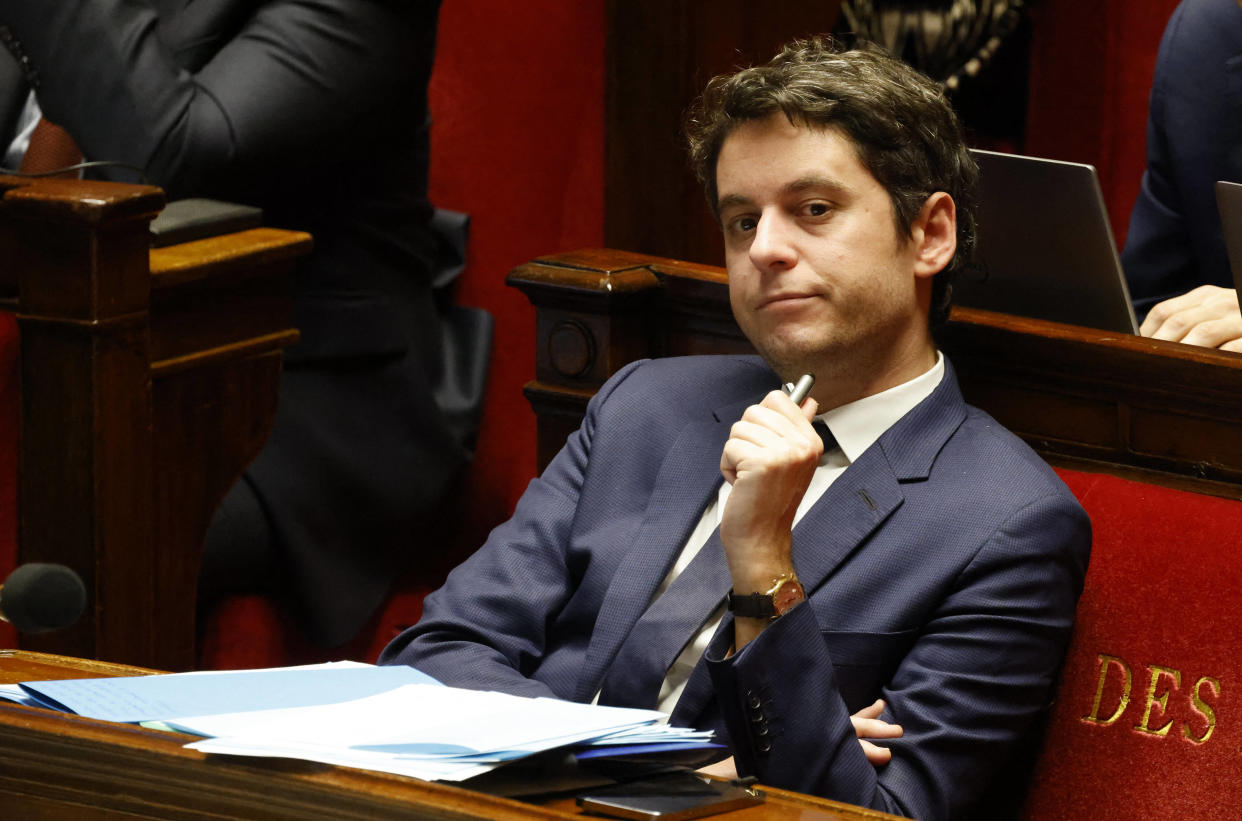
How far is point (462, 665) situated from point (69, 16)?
133cm

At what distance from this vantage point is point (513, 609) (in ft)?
4.94

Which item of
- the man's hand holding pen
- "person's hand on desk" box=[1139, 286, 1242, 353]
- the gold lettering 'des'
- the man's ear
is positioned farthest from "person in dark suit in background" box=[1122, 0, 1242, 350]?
the man's hand holding pen

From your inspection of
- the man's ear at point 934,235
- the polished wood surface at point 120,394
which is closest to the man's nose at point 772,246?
the man's ear at point 934,235

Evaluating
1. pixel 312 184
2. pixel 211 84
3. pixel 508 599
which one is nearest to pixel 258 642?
pixel 312 184

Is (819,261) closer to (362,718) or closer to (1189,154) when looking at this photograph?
(362,718)

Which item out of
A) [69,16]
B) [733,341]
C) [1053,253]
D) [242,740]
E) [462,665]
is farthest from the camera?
[69,16]

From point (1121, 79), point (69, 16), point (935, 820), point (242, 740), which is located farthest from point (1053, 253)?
point (1121, 79)

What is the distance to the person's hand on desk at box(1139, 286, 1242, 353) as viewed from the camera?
5.39 ft

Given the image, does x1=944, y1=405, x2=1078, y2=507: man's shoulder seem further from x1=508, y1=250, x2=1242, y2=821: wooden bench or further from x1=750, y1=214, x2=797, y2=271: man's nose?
x1=750, y1=214, x2=797, y2=271: man's nose

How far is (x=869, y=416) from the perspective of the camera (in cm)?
146

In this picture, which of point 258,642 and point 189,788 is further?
point 258,642

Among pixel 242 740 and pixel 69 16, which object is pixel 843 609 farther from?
pixel 69 16

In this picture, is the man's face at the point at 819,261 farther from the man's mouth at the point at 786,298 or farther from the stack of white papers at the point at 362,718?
the stack of white papers at the point at 362,718

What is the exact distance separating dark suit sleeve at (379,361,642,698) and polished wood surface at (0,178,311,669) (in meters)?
0.54
